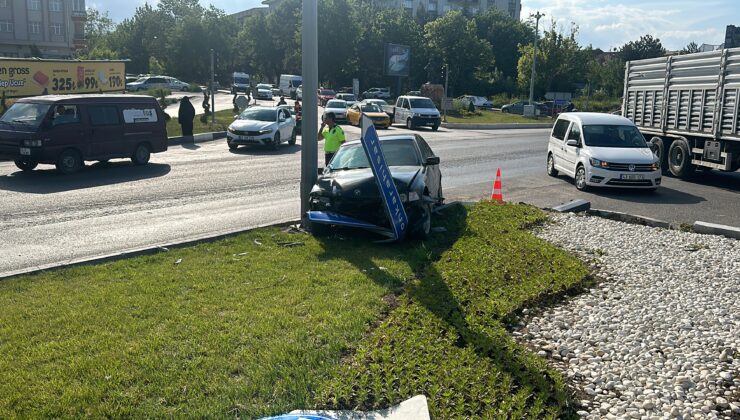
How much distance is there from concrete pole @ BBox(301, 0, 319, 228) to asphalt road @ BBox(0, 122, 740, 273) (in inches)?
44.6

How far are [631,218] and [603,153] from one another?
4148 millimetres

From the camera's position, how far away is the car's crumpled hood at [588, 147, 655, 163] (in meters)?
15.1

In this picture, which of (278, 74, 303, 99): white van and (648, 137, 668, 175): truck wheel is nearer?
(648, 137, 668, 175): truck wheel

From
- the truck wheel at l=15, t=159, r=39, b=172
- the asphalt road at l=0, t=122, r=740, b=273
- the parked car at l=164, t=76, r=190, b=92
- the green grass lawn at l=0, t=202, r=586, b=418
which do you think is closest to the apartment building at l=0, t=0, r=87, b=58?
the parked car at l=164, t=76, r=190, b=92

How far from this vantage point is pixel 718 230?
1027 cm

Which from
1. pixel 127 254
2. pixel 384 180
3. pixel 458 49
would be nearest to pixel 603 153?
pixel 384 180

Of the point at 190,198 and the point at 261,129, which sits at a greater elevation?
the point at 261,129

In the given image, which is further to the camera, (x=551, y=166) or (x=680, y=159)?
(x=551, y=166)

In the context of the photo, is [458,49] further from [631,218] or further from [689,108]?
[631,218]

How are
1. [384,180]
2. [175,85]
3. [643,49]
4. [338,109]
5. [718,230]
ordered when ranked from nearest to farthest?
[384,180] < [718,230] < [338,109] < [175,85] < [643,49]

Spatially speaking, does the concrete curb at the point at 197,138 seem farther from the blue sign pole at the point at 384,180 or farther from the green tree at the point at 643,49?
the green tree at the point at 643,49

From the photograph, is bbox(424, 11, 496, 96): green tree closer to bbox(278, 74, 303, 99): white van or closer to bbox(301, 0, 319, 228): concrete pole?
bbox(278, 74, 303, 99): white van

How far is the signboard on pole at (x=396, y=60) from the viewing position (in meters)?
64.2

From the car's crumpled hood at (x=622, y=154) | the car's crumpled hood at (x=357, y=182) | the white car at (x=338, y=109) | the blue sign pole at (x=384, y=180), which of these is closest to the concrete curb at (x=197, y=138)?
the white car at (x=338, y=109)
